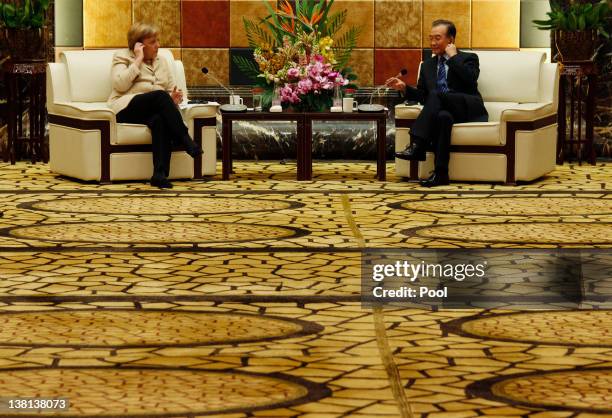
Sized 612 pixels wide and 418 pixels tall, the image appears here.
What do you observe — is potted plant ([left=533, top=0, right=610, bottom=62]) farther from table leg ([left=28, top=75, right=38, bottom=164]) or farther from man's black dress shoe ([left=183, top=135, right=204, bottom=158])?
table leg ([left=28, top=75, right=38, bottom=164])

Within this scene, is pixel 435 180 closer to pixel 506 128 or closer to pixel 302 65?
pixel 506 128

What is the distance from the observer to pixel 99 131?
9508 millimetres

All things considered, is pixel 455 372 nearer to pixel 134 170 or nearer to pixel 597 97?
pixel 134 170

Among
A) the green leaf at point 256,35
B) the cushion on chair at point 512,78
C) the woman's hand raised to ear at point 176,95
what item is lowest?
the woman's hand raised to ear at point 176,95

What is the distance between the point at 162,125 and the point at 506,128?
232 cm

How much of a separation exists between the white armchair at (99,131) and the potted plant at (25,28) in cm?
110

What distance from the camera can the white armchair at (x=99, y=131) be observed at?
9531mm

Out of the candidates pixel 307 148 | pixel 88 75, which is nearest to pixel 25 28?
pixel 88 75

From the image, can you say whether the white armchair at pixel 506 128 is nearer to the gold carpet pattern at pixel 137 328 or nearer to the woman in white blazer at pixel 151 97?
the woman in white blazer at pixel 151 97

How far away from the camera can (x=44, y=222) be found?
758 centimetres

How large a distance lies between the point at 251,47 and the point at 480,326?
720 centimetres

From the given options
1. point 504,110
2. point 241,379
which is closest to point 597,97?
point 504,110

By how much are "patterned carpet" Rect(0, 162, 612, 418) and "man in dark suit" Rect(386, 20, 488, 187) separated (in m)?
0.95

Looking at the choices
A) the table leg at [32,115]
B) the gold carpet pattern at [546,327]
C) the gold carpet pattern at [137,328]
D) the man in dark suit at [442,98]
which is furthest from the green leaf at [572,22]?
the gold carpet pattern at [137,328]
